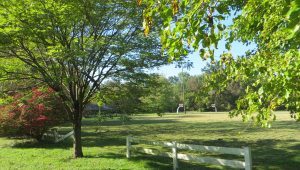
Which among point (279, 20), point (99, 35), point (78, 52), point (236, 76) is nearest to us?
point (279, 20)

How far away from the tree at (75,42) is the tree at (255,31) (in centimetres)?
756

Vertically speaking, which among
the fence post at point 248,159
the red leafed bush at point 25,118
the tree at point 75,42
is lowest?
the fence post at point 248,159

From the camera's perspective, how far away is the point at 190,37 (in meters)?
3.02

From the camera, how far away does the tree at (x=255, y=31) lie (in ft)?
9.35

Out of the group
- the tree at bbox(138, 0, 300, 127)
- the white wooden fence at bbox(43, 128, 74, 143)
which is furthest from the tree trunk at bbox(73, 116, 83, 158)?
the tree at bbox(138, 0, 300, 127)

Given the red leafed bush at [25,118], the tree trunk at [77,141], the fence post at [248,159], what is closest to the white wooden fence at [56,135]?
the red leafed bush at [25,118]

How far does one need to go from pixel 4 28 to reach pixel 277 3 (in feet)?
32.6

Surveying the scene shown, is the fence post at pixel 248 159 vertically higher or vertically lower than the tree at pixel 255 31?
lower

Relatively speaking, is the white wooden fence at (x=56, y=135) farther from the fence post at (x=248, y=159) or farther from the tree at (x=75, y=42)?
the fence post at (x=248, y=159)

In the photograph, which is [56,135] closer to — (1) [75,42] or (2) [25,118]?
(2) [25,118]

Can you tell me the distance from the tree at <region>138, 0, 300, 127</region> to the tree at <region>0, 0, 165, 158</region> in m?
7.56

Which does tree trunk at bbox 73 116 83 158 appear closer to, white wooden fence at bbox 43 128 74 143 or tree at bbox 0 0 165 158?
tree at bbox 0 0 165 158

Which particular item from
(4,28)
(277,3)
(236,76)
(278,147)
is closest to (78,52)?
(4,28)

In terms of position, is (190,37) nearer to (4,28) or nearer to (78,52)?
(78,52)
